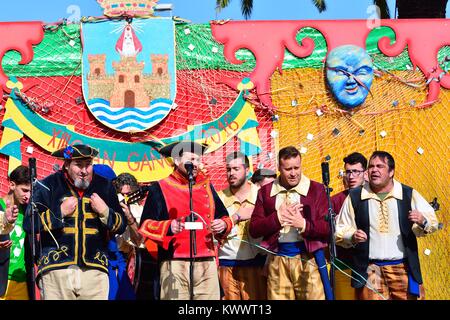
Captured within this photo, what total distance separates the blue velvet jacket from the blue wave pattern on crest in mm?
2092

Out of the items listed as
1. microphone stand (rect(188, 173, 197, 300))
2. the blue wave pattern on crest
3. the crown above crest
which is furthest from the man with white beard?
A: the crown above crest

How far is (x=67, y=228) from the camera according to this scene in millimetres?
6266

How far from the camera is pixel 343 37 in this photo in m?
8.71

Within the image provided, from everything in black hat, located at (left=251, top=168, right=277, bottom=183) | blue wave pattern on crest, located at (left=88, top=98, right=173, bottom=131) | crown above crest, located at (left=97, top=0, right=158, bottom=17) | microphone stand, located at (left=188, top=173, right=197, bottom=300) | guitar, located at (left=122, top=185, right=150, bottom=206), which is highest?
crown above crest, located at (left=97, top=0, right=158, bottom=17)

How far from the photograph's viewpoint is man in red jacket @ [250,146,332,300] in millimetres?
6578

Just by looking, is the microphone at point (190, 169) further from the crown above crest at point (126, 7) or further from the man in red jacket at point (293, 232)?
the crown above crest at point (126, 7)

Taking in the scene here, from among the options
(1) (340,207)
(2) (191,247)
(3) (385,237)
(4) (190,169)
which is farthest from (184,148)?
(3) (385,237)

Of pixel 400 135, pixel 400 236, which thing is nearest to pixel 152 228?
pixel 400 236

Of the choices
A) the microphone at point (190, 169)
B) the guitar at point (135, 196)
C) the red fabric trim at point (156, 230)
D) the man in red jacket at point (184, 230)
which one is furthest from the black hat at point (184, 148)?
the red fabric trim at point (156, 230)

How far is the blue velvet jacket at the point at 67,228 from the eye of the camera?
20.4ft

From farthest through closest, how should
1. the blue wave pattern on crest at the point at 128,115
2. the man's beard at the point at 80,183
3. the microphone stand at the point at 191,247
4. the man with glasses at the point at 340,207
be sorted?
the blue wave pattern on crest at the point at 128,115 → the man with glasses at the point at 340,207 → the microphone stand at the point at 191,247 → the man's beard at the point at 80,183

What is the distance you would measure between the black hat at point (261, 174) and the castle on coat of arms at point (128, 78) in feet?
3.96

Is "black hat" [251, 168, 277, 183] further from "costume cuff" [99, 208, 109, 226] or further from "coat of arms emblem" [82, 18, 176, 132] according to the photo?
"costume cuff" [99, 208, 109, 226]
